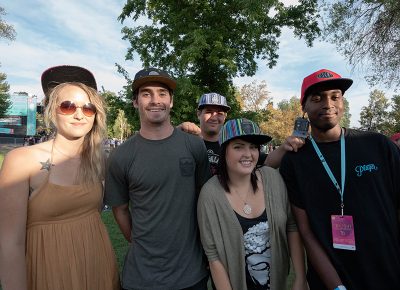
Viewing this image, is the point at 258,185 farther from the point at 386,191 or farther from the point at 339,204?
the point at 386,191

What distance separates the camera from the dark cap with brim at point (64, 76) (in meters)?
2.60

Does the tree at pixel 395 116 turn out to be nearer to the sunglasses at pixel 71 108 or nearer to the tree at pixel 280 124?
the tree at pixel 280 124

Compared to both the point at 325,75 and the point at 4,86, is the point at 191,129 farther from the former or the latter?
the point at 4,86

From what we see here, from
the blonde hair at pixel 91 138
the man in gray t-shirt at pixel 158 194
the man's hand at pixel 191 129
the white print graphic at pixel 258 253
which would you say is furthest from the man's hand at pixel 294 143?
the blonde hair at pixel 91 138

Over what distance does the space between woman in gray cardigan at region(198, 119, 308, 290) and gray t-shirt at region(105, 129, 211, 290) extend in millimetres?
195

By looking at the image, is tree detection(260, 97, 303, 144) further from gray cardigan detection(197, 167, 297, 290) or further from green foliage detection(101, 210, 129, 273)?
gray cardigan detection(197, 167, 297, 290)

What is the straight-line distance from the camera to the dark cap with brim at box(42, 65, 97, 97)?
2.60m

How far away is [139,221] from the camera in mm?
2662

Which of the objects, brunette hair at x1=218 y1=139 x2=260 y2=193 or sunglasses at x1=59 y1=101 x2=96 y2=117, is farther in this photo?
brunette hair at x1=218 y1=139 x2=260 y2=193

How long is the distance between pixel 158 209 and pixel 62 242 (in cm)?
75

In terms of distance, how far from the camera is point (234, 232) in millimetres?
2416

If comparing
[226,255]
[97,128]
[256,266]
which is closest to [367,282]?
[256,266]

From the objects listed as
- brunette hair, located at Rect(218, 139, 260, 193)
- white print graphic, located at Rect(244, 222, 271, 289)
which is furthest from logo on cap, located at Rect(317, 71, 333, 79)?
white print graphic, located at Rect(244, 222, 271, 289)

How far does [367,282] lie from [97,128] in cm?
241
